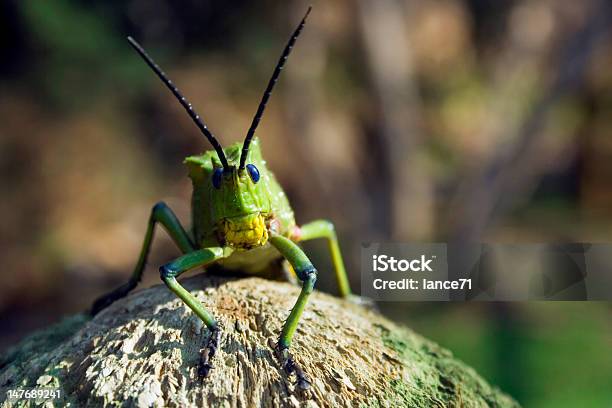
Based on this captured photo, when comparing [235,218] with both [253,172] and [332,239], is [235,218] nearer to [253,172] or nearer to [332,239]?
[253,172]

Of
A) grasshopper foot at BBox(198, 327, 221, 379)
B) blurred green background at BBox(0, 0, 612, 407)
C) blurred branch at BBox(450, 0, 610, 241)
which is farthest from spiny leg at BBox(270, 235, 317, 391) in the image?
blurred branch at BBox(450, 0, 610, 241)

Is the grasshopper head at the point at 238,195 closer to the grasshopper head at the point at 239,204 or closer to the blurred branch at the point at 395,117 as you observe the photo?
the grasshopper head at the point at 239,204

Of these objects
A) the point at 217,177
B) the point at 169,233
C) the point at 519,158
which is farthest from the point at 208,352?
the point at 519,158

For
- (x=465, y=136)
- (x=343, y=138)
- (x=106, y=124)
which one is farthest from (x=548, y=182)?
(x=106, y=124)

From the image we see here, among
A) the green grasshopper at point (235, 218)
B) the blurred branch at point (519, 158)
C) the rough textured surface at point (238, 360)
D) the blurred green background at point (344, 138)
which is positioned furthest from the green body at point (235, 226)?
the blurred branch at point (519, 158)

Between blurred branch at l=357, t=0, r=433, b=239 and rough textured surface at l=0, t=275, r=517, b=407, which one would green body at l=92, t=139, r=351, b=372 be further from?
blurred branch at l=357, t=0, r=433, b=239
